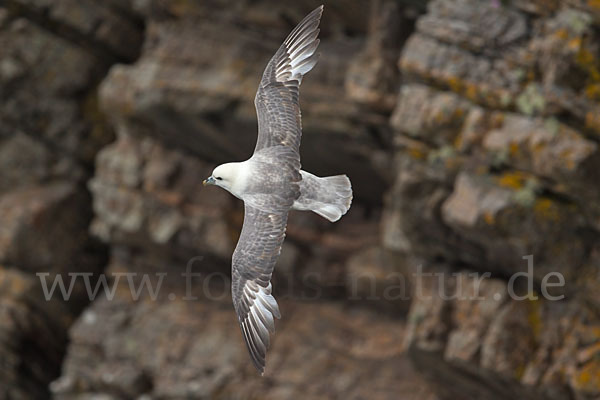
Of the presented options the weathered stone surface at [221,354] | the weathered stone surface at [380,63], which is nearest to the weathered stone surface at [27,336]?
the weathered stone surface at [221,354]

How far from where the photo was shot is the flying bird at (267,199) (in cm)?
792

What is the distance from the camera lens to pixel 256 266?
8.01 m

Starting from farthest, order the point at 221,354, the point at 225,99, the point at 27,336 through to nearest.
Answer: the point at 27,336 → the point at 221,354 → the point at 225,99

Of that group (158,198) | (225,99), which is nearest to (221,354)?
(158,198)

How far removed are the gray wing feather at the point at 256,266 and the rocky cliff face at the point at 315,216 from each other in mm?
2410

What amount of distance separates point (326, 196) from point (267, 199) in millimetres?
549

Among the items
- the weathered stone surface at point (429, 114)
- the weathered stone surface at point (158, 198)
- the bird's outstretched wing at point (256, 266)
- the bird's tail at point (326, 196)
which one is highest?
the weathered stone surface at point (429, 114)

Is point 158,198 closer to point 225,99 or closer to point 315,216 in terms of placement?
point 225,99

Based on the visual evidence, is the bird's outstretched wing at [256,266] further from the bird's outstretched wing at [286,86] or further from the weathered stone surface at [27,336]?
the weathered stone surface at [27,336]

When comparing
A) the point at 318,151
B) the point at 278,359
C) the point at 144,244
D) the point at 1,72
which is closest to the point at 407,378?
the point at 278,359

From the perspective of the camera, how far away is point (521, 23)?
9.66 meters

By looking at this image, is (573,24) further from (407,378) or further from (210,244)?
(210,244)

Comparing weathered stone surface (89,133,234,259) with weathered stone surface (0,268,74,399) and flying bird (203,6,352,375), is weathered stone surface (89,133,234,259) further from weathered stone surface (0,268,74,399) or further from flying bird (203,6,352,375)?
flying bird (203,6,352,375)

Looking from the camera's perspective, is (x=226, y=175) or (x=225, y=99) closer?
(x=226, y=175)
